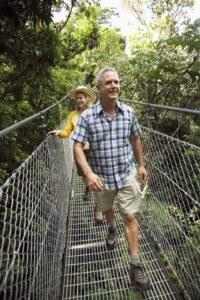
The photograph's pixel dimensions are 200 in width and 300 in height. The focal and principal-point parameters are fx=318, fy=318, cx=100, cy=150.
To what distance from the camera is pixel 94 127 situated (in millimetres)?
1944

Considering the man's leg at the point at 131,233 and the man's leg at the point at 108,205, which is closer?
the man's leg at the point at 131,233

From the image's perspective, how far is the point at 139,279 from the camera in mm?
1882

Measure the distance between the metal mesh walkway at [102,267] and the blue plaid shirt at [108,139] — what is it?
676mm

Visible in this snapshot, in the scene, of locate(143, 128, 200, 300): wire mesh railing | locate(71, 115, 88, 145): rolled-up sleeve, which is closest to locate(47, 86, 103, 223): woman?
locate(143, 128, 200, 300): wire mesh railing

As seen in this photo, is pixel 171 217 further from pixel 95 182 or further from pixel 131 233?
pixel 95 182

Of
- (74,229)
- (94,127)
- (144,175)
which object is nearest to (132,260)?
(144,175)

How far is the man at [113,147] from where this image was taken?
191cm

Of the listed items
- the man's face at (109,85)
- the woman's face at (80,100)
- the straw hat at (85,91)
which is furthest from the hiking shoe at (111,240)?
the straw hat at (85,91)

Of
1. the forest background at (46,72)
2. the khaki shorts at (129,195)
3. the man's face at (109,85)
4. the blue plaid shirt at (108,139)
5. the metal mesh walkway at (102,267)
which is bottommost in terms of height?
the metal mesh walkway at (102,267)

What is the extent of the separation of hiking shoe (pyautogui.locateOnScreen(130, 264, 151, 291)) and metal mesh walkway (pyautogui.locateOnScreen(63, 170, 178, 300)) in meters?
0.15

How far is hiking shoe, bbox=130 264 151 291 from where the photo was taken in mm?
1860

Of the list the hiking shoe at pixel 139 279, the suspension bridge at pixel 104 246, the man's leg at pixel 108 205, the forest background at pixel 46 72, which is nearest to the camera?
the suspension bridge at pixel 104 246

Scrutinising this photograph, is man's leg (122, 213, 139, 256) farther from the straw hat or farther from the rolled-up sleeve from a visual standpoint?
the straw hat

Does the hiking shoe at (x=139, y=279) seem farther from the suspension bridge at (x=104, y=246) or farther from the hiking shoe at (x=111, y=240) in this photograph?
the hiking shoe at (x=111, y=240)
